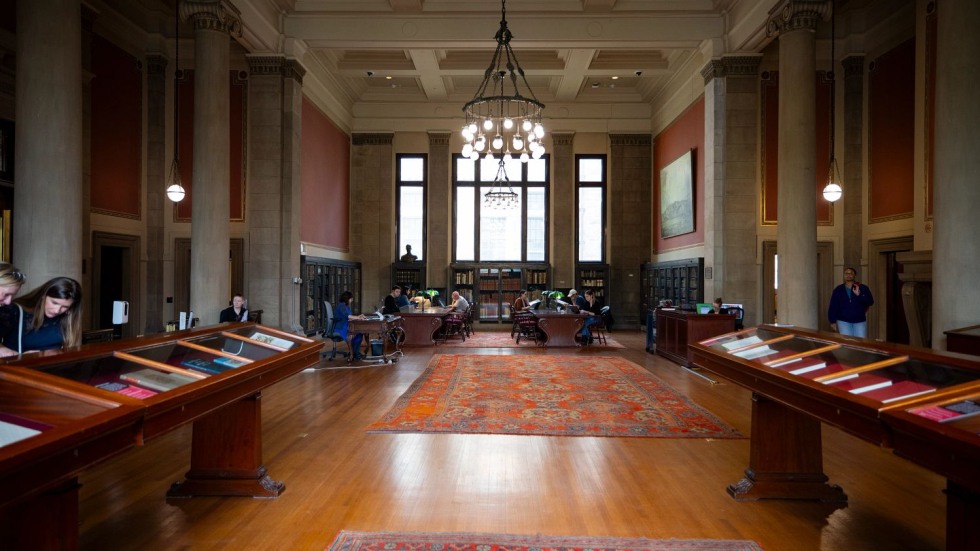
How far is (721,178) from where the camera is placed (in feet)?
36.9

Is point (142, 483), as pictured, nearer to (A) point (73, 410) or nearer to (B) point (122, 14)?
(A) point (73, 410)

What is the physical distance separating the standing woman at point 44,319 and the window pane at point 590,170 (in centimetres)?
1558

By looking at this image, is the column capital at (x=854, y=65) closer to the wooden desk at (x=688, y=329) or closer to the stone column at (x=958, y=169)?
the stone column at (x=958, y=169)

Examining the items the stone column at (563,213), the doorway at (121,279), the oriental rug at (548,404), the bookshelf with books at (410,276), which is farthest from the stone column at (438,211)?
the oriental rug at (548,404)

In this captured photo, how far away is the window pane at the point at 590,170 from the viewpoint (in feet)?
57.9

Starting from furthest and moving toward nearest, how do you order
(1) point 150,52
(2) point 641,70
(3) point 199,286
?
(2) point 641,70 < (1) point 150,52 < (3) point 199,286

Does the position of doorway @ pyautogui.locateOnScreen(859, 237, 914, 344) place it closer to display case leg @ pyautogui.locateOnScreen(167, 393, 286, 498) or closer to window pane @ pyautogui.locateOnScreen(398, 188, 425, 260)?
display case leg @ pyautogui.locateOnScreen(167, 393, 286, 498)

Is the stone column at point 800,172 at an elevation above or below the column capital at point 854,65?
below

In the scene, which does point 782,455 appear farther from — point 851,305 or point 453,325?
point 453,325

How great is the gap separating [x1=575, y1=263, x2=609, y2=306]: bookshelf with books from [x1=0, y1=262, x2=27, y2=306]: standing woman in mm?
15036

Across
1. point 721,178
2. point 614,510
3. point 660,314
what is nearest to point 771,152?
point 721,178

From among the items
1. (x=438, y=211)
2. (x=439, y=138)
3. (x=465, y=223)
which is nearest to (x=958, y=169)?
(x=465, y=223)

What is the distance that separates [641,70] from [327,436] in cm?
1252

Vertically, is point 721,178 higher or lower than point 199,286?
higher
